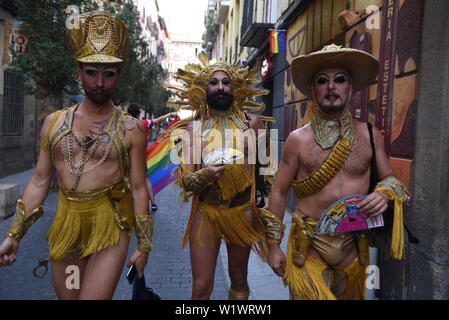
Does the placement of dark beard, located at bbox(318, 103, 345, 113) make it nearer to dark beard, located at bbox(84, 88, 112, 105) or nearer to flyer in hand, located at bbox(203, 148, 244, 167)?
flyer in hand, located at bbox(203, 148, 244, 167)

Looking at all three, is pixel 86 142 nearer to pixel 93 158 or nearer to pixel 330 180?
pixel 93 158

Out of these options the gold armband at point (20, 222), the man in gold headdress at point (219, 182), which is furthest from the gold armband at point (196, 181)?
the gold armband at point (20, 222)

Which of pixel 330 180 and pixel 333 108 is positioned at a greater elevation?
pixel 333 108

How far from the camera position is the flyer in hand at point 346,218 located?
2185 millimetres

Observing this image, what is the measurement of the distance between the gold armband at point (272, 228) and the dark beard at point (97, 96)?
1.33 meters

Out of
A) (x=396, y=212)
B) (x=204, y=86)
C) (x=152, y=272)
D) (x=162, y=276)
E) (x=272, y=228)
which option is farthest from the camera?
(x=152, y=272)

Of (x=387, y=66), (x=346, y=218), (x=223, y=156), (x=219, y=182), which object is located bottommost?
(x=346, y=218)

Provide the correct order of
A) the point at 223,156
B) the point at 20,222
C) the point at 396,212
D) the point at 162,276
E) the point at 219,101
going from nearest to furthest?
the point at 396,212 → the point at 20,222 → the point at 223,156 → the point at 219,101 → the point at 162,276

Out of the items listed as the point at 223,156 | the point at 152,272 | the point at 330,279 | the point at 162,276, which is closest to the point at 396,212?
the point at 330,279

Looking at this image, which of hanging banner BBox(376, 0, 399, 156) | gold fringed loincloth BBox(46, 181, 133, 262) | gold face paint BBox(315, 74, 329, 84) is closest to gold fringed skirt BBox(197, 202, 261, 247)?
gold fringed loincloth BBox(46, 181, 133, 262)

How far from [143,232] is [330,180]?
1255 mm

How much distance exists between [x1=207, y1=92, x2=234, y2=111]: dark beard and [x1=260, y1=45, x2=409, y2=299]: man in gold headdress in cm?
80

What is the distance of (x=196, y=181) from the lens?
2.80 m

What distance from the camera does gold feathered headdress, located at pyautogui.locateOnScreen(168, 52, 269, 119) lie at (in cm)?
324
